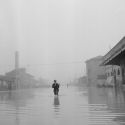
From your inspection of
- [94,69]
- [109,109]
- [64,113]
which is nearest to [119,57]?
[109,109]

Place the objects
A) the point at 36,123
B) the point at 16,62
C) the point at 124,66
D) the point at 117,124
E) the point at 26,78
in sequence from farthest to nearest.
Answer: the point at 26,78 → the point at 16,62 → the point at 124,66 → the point at 36,123 → the point at 117,124

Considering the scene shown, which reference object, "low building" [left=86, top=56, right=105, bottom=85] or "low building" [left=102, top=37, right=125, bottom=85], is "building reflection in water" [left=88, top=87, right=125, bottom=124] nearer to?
"low building" [left=102, top=37, right=125, bottom=85]

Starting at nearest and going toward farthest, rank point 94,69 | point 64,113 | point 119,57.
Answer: point 64,113, point 119,57, point 94,69

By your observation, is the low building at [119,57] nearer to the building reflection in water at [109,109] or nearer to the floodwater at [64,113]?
the building reflection in water at [109,109]

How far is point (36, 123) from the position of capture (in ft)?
26.8

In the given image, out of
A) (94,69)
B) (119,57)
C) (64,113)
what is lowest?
(64,113)

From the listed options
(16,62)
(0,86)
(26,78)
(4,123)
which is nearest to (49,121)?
(4,123)

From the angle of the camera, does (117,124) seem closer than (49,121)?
Yes

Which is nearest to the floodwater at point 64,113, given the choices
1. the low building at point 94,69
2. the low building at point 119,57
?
the low building at point 119,57

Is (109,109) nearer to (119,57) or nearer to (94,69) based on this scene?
(119,57)

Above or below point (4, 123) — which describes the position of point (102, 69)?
above

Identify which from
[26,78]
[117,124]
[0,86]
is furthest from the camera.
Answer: [26,78]

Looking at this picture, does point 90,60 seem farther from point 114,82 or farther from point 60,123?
point 60,123

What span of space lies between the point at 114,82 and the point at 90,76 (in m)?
46.5
